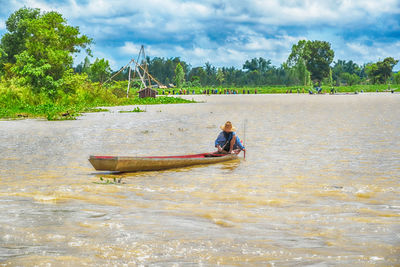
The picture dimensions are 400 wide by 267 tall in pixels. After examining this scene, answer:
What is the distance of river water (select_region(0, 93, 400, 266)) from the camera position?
4676mm

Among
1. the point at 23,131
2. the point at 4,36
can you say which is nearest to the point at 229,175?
the point at 23,131

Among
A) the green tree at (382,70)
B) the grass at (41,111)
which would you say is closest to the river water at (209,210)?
the grass at (41,111)

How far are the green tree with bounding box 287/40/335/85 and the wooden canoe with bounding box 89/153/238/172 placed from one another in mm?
110247

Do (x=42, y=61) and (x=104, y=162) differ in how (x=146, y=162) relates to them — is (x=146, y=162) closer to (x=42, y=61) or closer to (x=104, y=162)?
(x=104, y=162)

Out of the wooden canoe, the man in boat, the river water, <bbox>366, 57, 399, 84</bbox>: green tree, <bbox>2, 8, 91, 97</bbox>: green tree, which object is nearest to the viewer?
the river water

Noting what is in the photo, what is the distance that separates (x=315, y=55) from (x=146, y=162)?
116m

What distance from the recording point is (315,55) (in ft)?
387

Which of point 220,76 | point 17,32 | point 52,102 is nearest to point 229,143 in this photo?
point 52,102

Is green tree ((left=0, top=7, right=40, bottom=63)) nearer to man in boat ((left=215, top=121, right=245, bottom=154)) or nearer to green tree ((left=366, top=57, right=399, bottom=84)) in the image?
man in boat ((left=215, top=121, right=245, bottom=154))

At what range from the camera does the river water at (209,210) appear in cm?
468

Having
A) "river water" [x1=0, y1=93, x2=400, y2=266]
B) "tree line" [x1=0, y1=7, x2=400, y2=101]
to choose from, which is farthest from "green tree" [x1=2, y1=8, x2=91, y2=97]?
"river water" [x1=0, y1=93, x2=400, y2=266]

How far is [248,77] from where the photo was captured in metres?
142

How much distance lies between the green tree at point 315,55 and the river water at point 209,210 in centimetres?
10722

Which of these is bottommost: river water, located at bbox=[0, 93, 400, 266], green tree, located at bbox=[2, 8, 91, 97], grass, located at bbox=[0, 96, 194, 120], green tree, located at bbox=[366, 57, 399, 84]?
river water, located at bbox=[0, 93, 400, 266]
